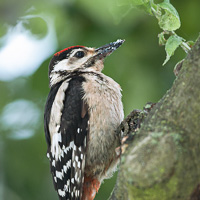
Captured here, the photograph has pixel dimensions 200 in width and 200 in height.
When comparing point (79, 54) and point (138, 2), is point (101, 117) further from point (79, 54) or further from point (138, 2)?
point (138, 2)

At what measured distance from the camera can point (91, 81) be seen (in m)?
3.32

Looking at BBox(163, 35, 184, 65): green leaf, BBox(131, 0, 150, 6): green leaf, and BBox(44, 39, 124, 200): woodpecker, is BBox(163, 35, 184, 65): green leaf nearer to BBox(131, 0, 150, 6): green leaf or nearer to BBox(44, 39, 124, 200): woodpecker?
BBox(131, 0, 150, 6): green leaf

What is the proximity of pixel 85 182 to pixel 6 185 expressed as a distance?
2077mm

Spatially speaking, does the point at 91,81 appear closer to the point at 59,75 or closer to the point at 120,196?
the point at 59,75

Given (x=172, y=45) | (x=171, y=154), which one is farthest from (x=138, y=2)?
(x=171, y=154)

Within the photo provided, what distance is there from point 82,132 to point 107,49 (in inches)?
39.3

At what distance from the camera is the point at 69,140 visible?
124 inches

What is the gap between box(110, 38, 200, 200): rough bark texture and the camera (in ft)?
5.25

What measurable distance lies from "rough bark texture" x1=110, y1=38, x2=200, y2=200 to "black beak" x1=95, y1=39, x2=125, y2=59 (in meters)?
1.88

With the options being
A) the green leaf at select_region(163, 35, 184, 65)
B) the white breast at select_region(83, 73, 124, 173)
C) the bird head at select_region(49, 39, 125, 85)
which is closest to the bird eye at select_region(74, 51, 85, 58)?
the bird head at select_region(49, 39, 125, 85)

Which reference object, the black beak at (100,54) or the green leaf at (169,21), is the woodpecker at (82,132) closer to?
the black beak at (100,54)

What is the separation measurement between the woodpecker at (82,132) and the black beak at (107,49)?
345 millimetres

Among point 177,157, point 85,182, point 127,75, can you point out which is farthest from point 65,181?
point 177,157

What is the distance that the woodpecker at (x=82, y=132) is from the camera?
313 cm
